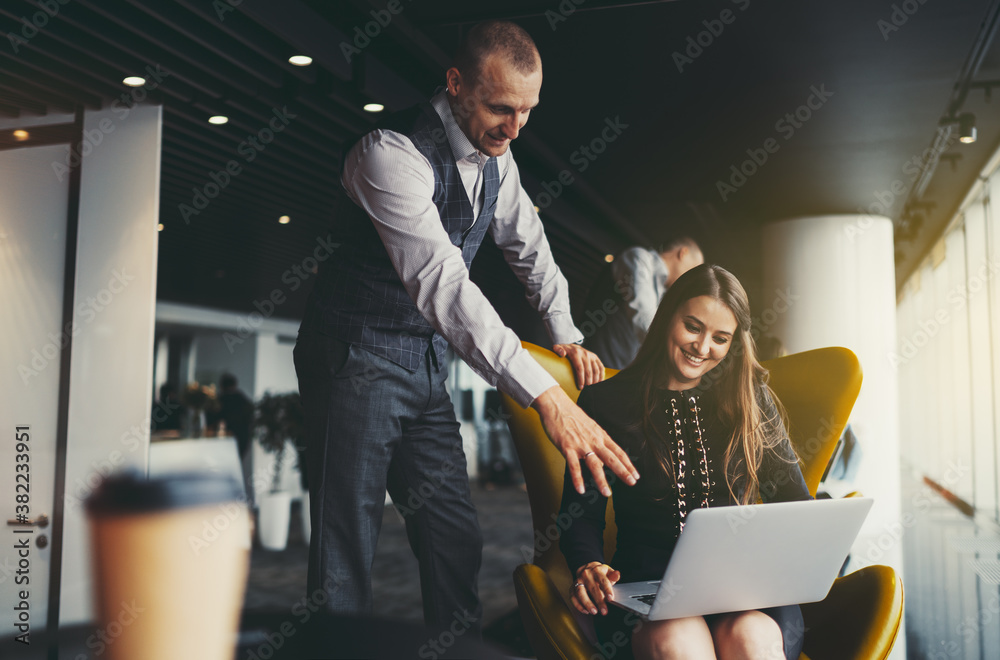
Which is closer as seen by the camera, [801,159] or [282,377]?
[801,159]

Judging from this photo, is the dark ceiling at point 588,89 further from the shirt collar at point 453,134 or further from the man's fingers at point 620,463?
the man's fingers at point 620,463

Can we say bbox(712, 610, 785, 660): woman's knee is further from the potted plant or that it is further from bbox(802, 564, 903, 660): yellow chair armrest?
the potted plant

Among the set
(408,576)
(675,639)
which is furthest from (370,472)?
(408,576)

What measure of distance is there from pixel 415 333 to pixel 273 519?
5356 millimetres

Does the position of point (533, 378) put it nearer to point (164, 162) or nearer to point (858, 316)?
point (164, 162)

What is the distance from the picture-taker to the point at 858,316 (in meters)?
7.54

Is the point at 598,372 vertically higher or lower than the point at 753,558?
higher

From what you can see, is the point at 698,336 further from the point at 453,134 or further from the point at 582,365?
the point at 453,134

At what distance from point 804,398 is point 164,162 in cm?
483

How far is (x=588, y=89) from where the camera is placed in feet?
15.3

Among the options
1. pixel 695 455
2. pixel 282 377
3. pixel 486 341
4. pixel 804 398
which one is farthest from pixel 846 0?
pixel 282 377

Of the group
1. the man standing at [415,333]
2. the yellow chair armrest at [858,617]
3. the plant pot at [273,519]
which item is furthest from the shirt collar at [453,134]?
the plant pot at [273,519]

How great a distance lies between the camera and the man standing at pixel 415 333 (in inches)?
61.6

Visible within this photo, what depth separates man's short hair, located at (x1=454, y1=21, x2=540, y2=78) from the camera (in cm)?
164
